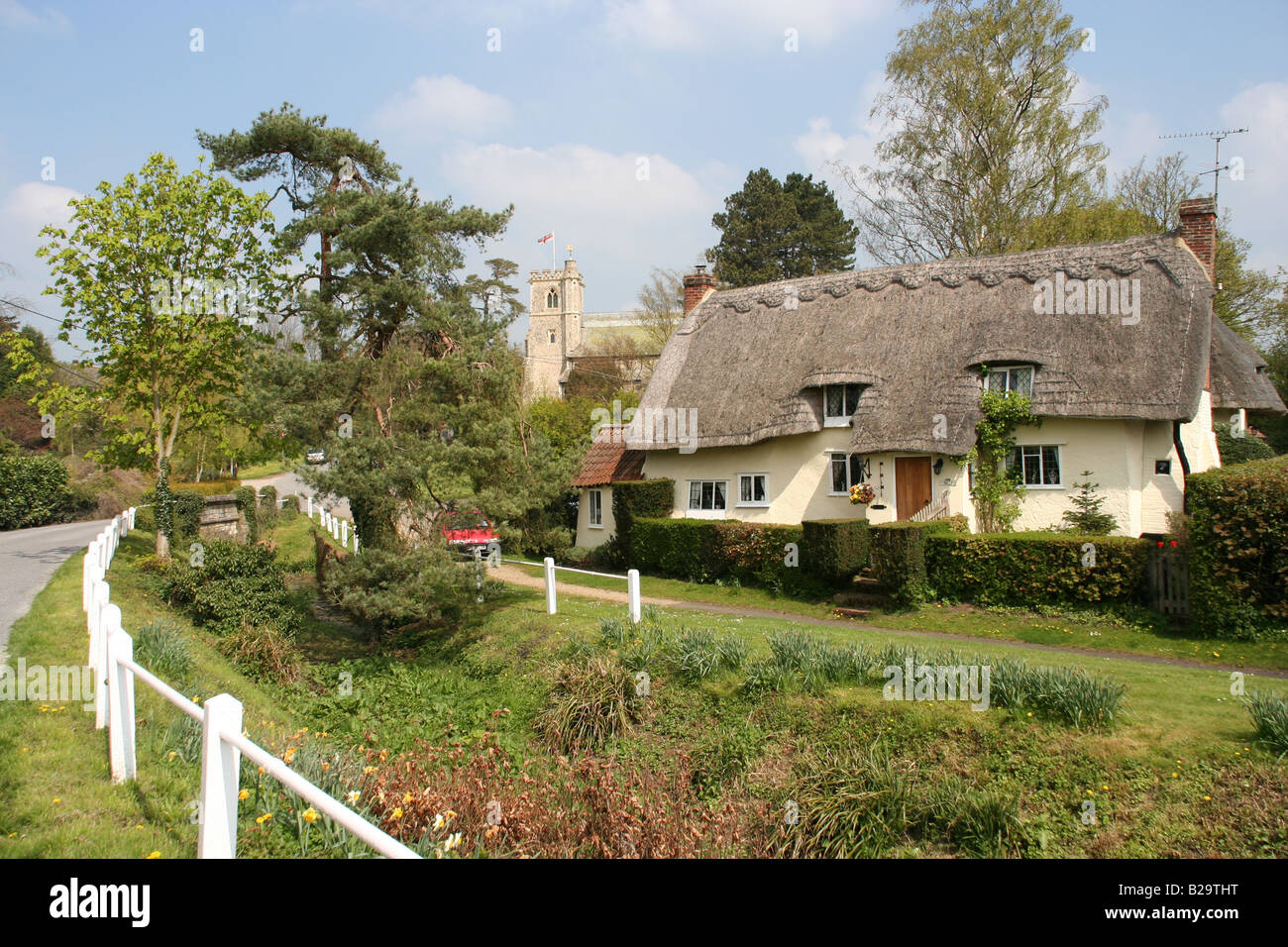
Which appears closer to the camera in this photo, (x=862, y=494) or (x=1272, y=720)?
(x=1272, y=720)

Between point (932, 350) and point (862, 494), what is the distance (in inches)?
162

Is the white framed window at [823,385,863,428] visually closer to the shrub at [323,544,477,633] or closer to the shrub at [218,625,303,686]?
the shrub at [323,544,477,633]

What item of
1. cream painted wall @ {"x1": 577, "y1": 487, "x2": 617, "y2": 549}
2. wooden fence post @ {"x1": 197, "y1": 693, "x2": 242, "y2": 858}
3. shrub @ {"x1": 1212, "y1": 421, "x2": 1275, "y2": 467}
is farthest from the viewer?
cream painted wall @ {"x1": 577, "y1": 487, "x2": 617, "y2": 549}

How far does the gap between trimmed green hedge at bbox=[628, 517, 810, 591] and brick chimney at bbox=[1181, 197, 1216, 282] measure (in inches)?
485

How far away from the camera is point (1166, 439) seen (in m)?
17.9

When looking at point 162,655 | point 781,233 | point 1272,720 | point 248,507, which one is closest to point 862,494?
point 1272,720

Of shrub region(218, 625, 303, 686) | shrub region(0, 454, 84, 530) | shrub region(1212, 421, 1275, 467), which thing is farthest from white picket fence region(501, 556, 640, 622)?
shrub region(0, 454, 84, 530)

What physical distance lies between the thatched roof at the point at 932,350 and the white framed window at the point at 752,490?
1.30 metres

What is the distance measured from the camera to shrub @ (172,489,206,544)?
73.8ft

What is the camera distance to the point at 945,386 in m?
19.2

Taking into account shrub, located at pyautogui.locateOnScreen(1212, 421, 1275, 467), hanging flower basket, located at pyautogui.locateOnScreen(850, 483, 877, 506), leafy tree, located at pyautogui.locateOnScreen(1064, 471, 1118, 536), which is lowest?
leafy tree, located at pyautogui.locateOnScreen(1064, 471, 1118, 536)

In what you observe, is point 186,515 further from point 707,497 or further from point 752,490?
point 752,490

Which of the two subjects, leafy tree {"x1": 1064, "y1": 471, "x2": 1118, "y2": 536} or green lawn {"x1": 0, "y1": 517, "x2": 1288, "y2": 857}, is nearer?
green lawn {"x1": 0, "y1": 517, "x2": 1288, "y2": 857}
